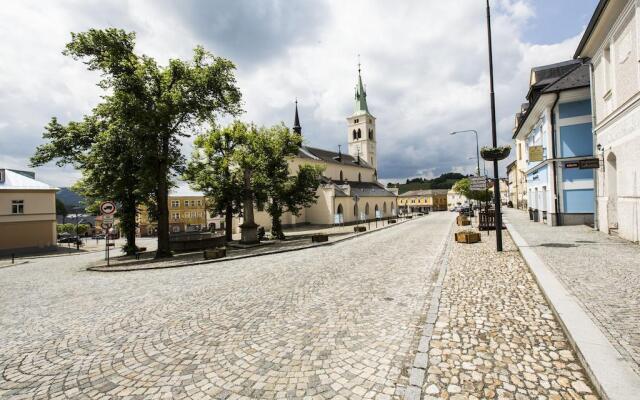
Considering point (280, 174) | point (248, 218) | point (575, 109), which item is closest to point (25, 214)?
point (248, 218)

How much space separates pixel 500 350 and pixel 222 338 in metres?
4.23

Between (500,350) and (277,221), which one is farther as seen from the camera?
(277,221)

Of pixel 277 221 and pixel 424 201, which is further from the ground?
pixel 424 201

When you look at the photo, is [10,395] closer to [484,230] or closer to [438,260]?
[438,260]

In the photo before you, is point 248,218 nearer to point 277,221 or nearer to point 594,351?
point 277,221

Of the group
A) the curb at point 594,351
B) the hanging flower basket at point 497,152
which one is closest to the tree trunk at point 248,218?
the hanging flower basket at point 497,152

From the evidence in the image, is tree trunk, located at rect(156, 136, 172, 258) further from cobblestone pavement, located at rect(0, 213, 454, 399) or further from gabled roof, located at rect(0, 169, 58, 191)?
gabled roof, located at rect(0, 169, 58, 191)

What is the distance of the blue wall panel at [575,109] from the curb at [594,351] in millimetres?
17253

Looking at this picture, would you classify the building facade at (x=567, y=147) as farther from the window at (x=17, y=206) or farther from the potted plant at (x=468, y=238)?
the window at (x=17, y=206)

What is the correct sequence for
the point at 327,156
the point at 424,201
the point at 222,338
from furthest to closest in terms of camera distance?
1. the point at 424,201
2. the point at 327,156
3. the point at 222,338

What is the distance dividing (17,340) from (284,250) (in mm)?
11765

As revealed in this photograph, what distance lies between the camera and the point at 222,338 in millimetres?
4973

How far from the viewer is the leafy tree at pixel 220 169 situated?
75.4 feet

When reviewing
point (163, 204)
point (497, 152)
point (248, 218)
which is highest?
point (497, 152)
